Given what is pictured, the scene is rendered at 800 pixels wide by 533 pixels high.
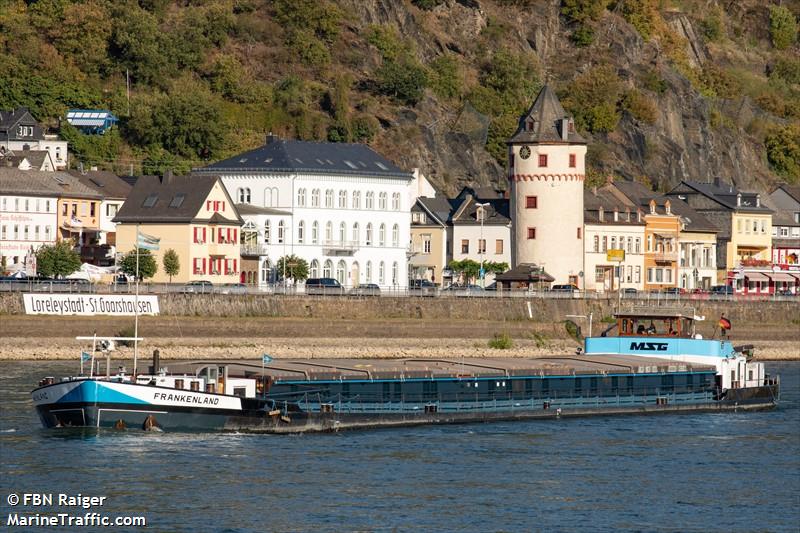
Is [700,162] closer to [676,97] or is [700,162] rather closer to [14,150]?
[676,97]

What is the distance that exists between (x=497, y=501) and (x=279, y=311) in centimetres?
5113

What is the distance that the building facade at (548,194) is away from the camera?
125m

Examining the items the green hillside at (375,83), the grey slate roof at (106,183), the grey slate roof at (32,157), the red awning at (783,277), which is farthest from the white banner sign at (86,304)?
the red awning at (783,277)

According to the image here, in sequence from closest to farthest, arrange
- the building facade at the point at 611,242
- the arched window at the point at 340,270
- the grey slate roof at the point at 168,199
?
the grey slate roof at the point at 168,199 < the arched window at the point at 340,270 < the building facade at the point at 611,242

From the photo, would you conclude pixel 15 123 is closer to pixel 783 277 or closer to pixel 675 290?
pixel 675 290

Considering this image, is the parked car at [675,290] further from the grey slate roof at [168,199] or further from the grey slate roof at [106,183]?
the grey slate roof at [106,183]

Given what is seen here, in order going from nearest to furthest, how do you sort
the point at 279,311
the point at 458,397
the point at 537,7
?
1. the point at 458,397
2. the point at 279,311
3. the point at 537,7

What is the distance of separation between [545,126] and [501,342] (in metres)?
27.4

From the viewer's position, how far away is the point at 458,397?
66875 millimetres

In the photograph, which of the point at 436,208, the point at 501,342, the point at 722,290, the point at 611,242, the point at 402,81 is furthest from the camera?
the point at 402,81

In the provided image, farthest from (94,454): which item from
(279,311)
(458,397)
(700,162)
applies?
(700,162)

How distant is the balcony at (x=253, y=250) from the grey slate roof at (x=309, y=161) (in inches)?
205

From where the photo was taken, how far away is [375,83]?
529 feet

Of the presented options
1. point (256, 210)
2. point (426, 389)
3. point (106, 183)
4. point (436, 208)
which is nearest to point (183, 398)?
point (426, 389)
